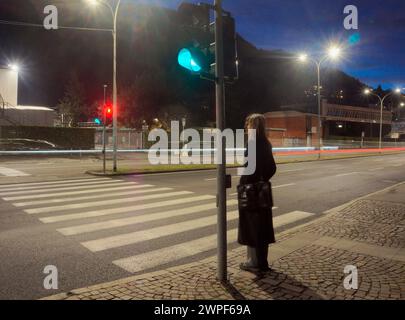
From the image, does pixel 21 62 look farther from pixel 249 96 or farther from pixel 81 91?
pixel 249 96

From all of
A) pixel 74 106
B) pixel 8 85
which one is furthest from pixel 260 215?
pixel 74 106

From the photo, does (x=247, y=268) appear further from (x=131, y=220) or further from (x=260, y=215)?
(x=131, y=220)

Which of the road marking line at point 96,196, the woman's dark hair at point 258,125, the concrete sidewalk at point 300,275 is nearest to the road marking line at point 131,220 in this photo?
the concrete sidewalk at point 300,275

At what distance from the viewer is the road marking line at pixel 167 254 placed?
529 centimetres

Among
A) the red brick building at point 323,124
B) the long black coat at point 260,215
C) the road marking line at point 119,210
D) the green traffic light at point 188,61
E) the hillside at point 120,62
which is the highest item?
the hillside at point 120,62

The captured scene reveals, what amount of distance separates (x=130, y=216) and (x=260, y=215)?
14.5 feet

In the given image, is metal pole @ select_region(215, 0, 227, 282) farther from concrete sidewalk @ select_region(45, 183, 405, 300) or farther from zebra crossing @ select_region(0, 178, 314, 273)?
zebra crossing @ select_region(0, 178, 314, 273)

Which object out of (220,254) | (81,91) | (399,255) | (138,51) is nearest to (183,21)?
(220,254)

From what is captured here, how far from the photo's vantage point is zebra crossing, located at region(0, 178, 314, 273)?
609 cm

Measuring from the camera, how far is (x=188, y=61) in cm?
441

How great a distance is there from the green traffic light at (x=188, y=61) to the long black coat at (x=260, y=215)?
47.3 inches

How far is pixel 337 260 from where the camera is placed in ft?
17.1

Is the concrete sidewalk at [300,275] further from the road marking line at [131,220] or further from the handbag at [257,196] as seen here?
the road marking line at [131,220]

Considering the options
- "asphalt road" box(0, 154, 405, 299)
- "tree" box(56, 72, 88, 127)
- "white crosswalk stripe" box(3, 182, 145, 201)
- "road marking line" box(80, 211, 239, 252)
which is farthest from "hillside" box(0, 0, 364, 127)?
"road marking line" box(80, 211, 239, 252)
